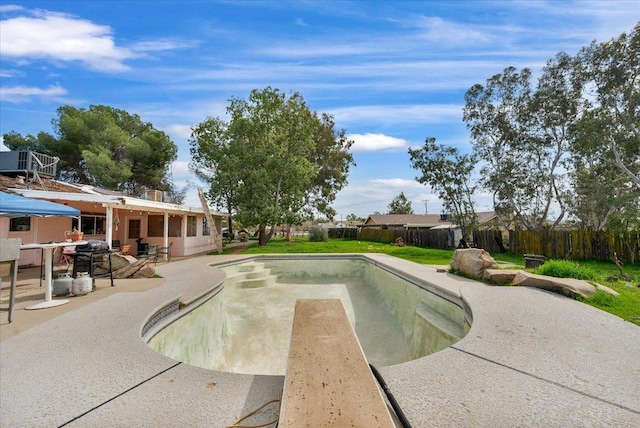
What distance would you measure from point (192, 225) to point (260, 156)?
18.1ft

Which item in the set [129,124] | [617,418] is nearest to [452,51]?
[617,418]

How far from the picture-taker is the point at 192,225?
632 inches

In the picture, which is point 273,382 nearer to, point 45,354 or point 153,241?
point 45,354

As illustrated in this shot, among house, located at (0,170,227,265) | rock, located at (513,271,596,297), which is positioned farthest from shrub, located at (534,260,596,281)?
house, located at (0,170,227,265)

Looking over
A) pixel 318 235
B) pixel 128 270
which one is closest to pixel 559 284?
pixel 128 270

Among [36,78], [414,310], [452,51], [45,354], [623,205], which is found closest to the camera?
[45,354]

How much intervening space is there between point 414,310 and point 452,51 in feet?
22.7

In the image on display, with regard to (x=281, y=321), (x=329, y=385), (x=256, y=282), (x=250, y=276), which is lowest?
(x=281, y=321)

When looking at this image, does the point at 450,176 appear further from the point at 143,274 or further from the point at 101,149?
the point at 101,149

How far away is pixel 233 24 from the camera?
23.6ft

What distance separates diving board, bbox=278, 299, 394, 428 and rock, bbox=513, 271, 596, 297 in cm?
493

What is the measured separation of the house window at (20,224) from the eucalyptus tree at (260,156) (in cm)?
929

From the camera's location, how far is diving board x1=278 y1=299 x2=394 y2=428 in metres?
1.54

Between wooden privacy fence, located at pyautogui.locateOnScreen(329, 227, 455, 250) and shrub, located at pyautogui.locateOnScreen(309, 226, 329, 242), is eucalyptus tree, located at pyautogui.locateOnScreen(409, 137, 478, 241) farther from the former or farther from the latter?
shrub, located at pyautogui.locateOnScreen(309, 226, 329, 242)
